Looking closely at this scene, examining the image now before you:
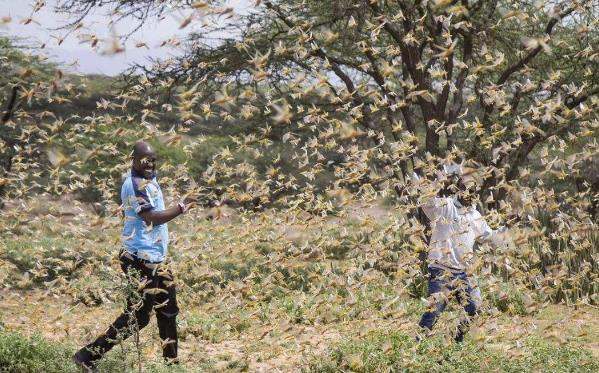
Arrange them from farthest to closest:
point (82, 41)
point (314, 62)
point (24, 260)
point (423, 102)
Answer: point (24, 260) < point (314, 62) < point (423, 102) < point (82, 41)

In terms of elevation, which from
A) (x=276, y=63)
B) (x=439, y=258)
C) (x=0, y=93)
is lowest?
(x=0, y=93)

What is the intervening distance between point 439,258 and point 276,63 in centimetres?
761

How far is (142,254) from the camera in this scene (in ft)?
20.0

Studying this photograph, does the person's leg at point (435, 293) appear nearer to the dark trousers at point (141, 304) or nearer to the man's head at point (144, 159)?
the dark trousers at point (141, 304)

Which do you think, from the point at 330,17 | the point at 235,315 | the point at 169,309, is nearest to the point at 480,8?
the point at 330,17

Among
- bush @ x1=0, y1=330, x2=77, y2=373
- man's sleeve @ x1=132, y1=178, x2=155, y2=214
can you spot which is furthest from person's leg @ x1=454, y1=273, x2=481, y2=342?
bush @ x1=0, y1=330, x2=77, y2=373

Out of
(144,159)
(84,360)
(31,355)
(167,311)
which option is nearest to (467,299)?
(167,311)

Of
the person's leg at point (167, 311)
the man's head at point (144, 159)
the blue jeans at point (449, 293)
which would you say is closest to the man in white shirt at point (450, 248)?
the blue jeans at point (449, 293)

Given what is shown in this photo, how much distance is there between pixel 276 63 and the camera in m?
13.5

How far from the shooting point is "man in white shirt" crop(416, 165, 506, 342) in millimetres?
6625

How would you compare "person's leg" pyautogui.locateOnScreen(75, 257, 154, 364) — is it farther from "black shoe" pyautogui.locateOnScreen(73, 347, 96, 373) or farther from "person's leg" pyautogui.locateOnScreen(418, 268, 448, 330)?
"person's leg" pyautogui.locateOnScreen(418, 268, 448, 330)

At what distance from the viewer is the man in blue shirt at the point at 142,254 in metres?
5.98

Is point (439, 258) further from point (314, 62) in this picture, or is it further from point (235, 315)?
point (314, 62)

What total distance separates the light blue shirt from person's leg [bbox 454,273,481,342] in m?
2.71
